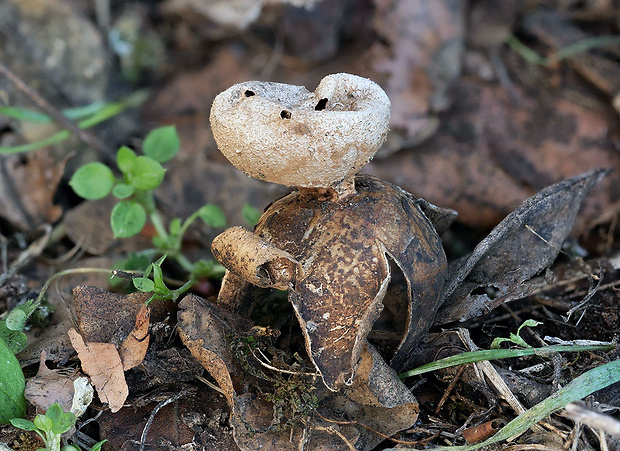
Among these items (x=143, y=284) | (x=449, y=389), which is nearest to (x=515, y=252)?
(x=449, y=389)

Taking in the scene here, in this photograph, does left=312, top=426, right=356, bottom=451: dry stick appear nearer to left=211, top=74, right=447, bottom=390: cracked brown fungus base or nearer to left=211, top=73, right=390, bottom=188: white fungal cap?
left=211, top=74, right=447, bottom=390: cracked brown fungus base

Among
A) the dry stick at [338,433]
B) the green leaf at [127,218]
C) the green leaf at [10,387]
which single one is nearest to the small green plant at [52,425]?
the green leaf at [10,387]

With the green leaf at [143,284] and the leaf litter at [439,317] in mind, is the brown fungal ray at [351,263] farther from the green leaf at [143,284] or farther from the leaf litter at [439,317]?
the green leaf at [143,284]

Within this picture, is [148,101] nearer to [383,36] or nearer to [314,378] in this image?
[383,36]

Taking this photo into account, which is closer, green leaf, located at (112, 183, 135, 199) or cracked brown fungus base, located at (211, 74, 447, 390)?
cracked brown fungus base, located at (211, 74, 447, 390)

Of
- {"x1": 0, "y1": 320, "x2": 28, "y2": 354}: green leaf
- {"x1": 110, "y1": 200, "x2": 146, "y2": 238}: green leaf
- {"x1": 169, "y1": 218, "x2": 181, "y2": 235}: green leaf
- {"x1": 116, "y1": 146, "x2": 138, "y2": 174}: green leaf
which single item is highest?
{"x1": 116, "y1": 146, "x2": 138, "y2": 174}: green leaf

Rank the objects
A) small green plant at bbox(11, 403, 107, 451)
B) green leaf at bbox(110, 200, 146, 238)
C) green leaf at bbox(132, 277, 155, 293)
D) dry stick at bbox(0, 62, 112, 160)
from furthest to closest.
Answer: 1. dry stick at bbox(0, 62, 112, 160)
2. green leaf at bbox(110, 200, 146, 238)
3. green leaf at bbox(132, 277, 155, 293)
4. small green plant at bbox(11, 403, 107, 451)

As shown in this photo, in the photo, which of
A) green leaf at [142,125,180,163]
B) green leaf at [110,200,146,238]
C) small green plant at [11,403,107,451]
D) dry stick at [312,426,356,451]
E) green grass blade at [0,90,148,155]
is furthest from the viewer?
green grass blade at [0,90,148,155]

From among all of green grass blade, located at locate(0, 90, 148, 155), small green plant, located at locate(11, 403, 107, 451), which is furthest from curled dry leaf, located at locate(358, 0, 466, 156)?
small green plant, located at locate(11, 403, 107, 451)

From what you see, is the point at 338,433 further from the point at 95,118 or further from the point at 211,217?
the point at 95,118
